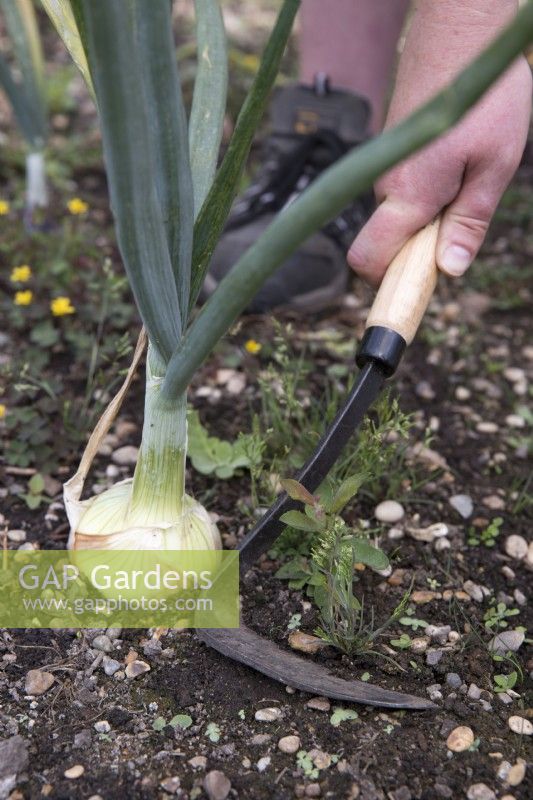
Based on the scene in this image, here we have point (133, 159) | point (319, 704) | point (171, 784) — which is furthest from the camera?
point (319, 704)

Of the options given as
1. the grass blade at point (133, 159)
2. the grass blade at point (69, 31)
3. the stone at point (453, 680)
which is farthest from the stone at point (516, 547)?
the grass blade at point (69, 31)

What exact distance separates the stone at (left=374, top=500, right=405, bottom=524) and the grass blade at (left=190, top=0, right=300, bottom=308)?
18.6 inches

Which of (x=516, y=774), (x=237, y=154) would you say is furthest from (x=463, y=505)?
(x=237, y=154)

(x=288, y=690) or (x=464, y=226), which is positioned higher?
(x=464, y=226)

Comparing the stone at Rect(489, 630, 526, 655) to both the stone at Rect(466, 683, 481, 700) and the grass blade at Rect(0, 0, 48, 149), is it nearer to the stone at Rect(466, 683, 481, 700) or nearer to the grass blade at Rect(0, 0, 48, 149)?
the stone at Rect(466, 683, 481, 700)

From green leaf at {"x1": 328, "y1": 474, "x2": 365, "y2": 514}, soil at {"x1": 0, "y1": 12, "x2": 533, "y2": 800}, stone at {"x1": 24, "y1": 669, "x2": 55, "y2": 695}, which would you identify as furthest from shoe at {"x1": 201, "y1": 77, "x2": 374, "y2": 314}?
stone at {"x1": 24, "y1": 669, "x2": 55, "y2": 695}

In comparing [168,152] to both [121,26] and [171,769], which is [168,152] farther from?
[171,769]

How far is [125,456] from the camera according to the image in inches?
57.8

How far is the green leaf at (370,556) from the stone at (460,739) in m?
0.21

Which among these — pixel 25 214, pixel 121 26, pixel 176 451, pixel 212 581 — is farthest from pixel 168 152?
pixel 25 214

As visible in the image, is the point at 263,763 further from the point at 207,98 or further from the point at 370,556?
the point at 207,98

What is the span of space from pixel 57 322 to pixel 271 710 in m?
0.99

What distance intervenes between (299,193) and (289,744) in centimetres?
141

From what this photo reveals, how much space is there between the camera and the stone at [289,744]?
3.33 feet
